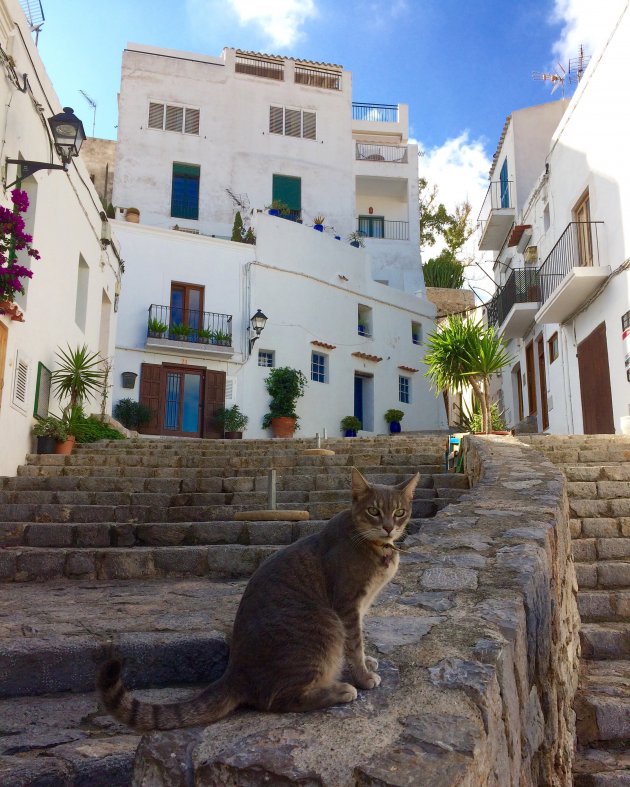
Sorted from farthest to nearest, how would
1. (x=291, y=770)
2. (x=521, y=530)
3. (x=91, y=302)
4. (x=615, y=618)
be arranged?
(x=91, y=302) < (x=615, y=618) < (x=521, y=530) < (x=291, y=770)

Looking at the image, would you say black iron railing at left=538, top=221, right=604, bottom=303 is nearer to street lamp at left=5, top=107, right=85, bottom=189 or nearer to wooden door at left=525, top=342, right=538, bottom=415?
wooden door at left=525, top=342, right=538, bottom=415

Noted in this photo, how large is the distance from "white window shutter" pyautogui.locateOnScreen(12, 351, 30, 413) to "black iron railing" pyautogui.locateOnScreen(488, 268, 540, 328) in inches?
462

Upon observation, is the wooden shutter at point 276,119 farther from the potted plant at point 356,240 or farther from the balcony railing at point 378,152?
the potted plant at point 356,240

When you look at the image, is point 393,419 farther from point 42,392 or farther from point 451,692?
point 451,692

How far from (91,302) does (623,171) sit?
9.63 meters

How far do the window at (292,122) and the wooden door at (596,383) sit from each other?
1468cm

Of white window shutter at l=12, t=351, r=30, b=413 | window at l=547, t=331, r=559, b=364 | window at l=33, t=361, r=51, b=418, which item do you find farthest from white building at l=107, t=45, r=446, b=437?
white window shutter at l=12, t=351, r=30, b=413

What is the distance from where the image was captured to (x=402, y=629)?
2340 mm

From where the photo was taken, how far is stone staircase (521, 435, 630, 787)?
3.48 metres

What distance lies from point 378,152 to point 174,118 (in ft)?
26.7

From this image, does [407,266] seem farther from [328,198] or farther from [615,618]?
[615,618]

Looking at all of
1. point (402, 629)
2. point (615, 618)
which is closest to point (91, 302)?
point (615, 618)

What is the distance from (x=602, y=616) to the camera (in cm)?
449

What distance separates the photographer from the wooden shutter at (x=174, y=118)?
23.6 meters
